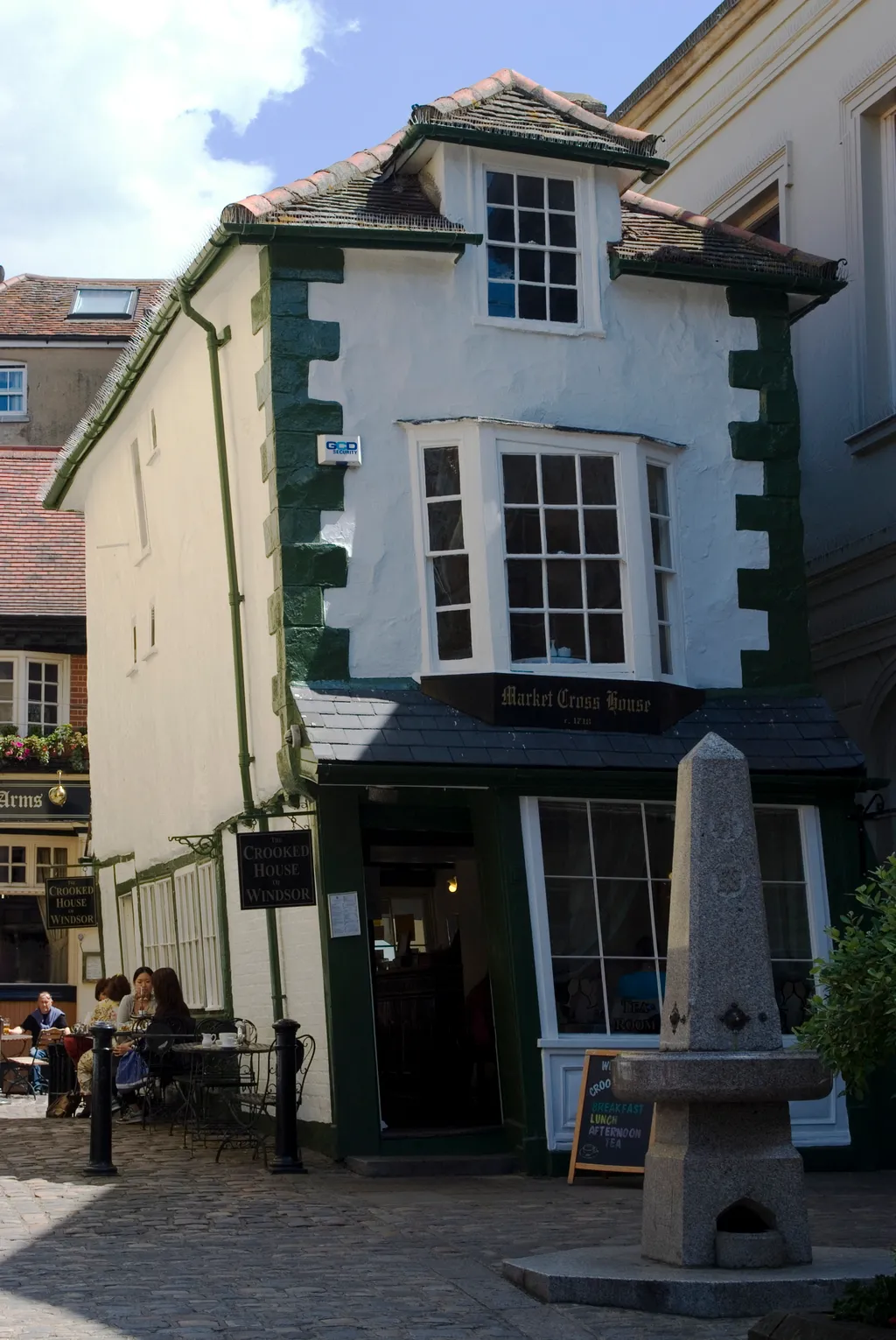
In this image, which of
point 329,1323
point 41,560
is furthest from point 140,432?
point 41,560

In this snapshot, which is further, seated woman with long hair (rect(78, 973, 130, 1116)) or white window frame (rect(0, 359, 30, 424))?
white window frame (rect(0, 359, 30, 424))

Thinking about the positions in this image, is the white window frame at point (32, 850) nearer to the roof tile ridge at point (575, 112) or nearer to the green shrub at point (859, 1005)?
the roof tile ridge at point (575, 112)

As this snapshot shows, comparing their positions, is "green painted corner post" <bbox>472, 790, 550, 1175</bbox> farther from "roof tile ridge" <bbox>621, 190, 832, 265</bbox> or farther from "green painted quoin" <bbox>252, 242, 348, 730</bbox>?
"roof tile ridge" <bbox>621, 190, 832, 265</bbox>

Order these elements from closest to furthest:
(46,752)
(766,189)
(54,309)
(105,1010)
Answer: (105,1010) < (766,189) < (46,752) < (54,309)

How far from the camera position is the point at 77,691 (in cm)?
2912

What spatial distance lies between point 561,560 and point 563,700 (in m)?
1.08

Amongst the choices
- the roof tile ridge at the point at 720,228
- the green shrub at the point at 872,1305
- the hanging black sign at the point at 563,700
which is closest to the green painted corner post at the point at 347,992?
the hanging black sign at the point at 563,700

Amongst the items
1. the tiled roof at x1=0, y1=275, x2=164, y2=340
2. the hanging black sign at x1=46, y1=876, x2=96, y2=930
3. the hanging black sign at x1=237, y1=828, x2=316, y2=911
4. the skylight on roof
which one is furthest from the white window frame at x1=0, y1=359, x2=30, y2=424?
the hanging black sign at x1=237, y1=828, x2=316, y2=911

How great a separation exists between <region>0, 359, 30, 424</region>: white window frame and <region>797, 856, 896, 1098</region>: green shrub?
32.7 m

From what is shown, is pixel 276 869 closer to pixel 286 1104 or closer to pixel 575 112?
pixel 286 1104

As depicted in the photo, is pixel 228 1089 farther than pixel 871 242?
No

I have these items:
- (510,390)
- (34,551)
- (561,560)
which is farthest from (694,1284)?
(34,551)

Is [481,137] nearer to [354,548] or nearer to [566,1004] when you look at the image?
[354,548]

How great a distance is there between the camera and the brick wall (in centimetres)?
2911
